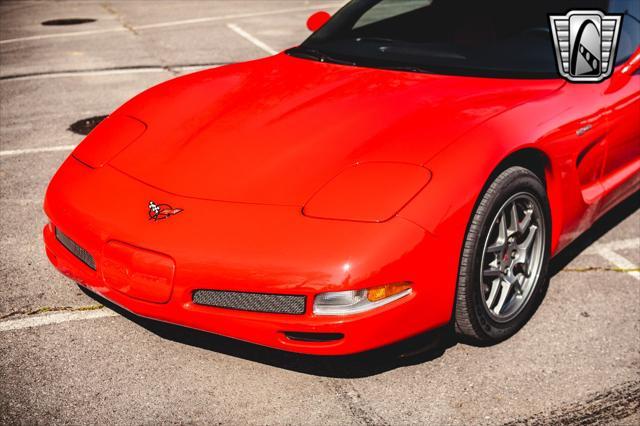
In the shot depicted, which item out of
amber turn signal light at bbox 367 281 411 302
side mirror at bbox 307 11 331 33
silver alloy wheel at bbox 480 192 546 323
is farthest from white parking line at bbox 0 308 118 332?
side mirror at bbox 307 11 331 33

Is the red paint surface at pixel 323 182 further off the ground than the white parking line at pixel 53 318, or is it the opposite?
the red paint surface at pixel 323 182

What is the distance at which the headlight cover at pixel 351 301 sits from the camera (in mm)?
2797

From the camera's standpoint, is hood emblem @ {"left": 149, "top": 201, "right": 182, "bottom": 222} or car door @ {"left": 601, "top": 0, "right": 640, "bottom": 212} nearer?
hood emblem @ {"left": 149, "top": 201, "right": 182, "bottom": 222}

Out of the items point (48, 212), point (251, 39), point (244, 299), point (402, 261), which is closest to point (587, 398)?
point (402, 261)

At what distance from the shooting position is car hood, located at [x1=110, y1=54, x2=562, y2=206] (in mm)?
3172

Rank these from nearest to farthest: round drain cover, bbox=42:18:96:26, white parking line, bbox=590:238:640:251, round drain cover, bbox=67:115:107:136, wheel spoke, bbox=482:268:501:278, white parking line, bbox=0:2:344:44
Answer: wheel spoke, bbox=482:268:501:278
white parking line, bbox=590:238:640:251
round drain cover, bbox=67:115:107:136
white parking line, bbox=0:2:344:44
round drain cover, bbox=42:18:96:26

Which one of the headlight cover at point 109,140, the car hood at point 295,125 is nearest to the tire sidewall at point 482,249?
the car hood at point 295,125

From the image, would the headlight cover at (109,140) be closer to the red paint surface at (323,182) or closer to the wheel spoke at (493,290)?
the red paint surface at (323,182)

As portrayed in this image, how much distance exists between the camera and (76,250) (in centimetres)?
326

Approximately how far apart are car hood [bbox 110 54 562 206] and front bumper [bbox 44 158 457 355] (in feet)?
0.57

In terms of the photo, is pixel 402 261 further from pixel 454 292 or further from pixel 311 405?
pixel 311 405

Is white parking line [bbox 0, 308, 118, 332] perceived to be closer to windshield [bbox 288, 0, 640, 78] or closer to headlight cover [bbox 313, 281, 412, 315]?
headlight cover [bbox 313, 281, 412, 315]

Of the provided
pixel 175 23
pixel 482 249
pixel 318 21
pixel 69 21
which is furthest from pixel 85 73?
pixel 482 249

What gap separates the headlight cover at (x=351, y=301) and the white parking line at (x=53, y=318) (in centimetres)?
127
